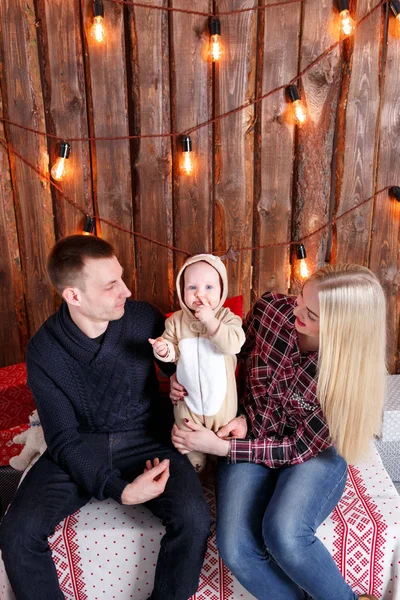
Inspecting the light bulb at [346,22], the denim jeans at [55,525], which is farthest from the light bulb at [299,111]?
the denim jeans at [55,525]

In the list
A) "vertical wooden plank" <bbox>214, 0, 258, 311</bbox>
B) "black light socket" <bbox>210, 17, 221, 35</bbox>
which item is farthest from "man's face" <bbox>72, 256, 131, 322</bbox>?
"black light socket" <bbox>210, 17, 221, 35</bbox>

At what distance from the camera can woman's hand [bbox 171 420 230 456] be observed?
1.88 meters

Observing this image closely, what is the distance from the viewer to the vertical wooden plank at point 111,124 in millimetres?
2492

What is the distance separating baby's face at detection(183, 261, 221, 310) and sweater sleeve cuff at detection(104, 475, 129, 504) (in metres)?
0.62

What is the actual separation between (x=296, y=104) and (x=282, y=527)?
1814mm

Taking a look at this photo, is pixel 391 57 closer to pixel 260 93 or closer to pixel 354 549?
pixel 260 93

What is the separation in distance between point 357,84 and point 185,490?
1.96m

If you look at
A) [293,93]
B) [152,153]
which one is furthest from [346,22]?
[152,153]

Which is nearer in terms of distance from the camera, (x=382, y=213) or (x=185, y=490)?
(x=185, y=490)

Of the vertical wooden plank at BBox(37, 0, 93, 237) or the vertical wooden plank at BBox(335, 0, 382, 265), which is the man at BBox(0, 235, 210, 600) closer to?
the vertical wooden plank at BBox(37, 0, 93, 237)

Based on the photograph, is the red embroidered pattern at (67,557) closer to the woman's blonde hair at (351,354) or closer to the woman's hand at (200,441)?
the woman's hand at (200,441)

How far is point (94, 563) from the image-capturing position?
73.8 inches

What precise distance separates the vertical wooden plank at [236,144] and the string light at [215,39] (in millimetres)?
69

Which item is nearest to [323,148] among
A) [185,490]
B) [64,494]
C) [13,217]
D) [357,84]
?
[357,84]
